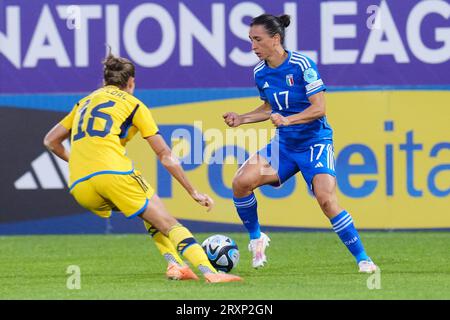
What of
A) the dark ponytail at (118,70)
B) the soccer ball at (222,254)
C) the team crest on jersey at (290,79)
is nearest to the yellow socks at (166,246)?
the soccer ball at (222,254)

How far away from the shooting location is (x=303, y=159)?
9.26 m

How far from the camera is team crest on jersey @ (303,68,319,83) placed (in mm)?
9023

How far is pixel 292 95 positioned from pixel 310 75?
271 mm

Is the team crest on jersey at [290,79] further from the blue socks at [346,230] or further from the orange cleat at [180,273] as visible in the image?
the orange cleat at [180,273]

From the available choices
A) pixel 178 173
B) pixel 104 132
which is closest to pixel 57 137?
pixel 104 132

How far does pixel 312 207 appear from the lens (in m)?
13.2

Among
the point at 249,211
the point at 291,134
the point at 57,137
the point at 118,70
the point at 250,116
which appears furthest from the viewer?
the point at 249,211

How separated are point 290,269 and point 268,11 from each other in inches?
188

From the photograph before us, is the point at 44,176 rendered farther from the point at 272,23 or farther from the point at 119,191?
the point at 119,191

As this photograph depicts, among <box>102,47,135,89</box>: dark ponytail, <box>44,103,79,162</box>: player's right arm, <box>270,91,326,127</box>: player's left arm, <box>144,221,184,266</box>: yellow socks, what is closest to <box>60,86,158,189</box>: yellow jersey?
<box>102,47,135,89</box>: dark ponytail

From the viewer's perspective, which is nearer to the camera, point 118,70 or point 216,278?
point 216,278

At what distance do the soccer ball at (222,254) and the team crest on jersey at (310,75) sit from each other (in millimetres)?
1469
